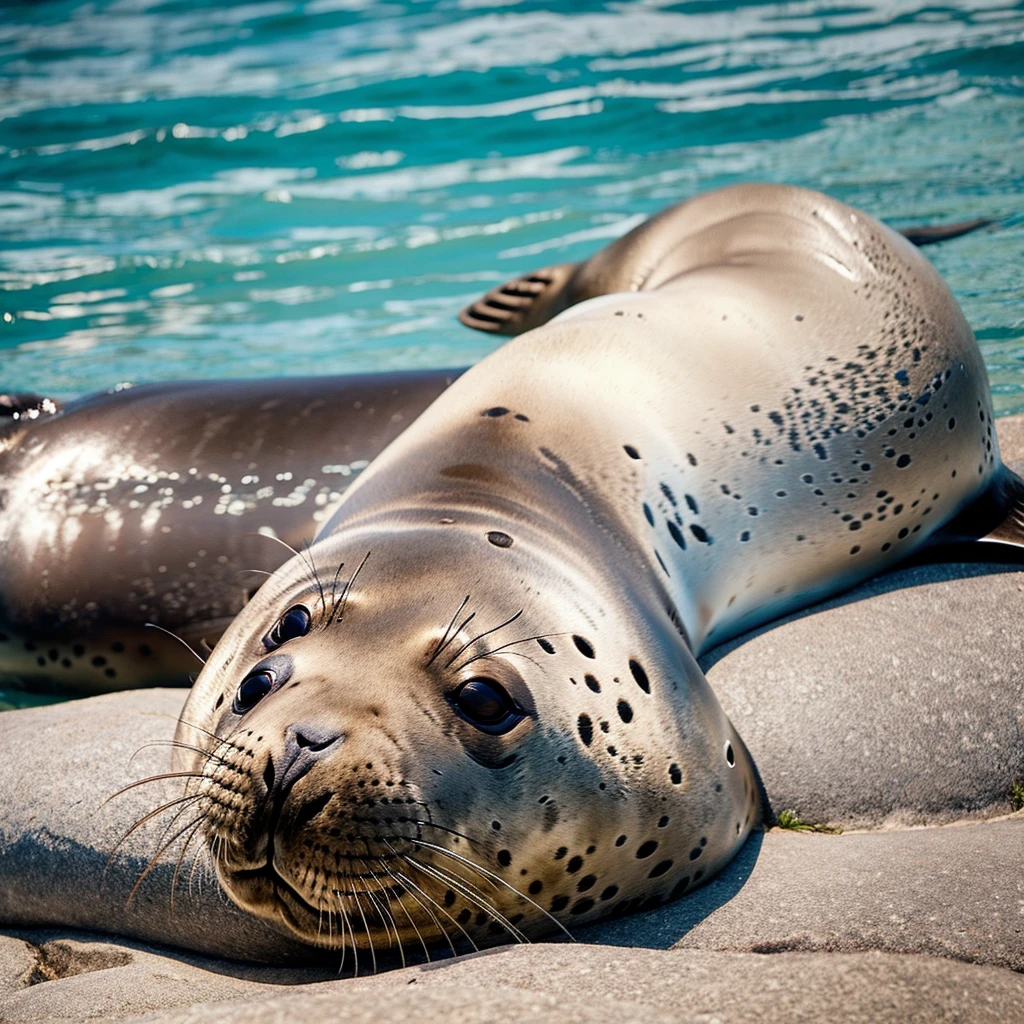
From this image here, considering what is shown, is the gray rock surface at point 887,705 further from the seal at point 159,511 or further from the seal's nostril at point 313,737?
the seal at point 159,511

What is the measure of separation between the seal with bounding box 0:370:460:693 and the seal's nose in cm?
218

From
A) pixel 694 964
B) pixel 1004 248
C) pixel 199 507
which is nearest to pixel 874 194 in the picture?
pixel 1004 248

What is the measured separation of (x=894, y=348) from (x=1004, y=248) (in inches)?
146

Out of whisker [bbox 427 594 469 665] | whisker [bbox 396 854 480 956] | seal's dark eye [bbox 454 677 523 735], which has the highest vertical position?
whisker [bbox 427 594 469 665]

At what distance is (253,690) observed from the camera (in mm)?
2342

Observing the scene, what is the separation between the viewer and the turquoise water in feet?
29.0

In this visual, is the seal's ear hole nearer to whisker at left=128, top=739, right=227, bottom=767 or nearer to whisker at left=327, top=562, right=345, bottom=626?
whisker at left=327, top=562, right=345, bottom=626

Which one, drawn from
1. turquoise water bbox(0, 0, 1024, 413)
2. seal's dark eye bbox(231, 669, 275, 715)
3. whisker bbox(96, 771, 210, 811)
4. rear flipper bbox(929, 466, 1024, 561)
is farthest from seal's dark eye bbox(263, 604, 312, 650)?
turquoise water bbox(0, 0, 1024, 413)

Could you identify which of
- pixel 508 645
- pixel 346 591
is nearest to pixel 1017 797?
pixel 508 645

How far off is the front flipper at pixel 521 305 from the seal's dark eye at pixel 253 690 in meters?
3.61

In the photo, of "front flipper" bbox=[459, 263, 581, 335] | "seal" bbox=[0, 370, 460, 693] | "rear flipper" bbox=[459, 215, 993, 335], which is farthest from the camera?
"front flipper" bbox=[459, 263, 581, 335]

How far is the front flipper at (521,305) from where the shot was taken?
579 centimetres

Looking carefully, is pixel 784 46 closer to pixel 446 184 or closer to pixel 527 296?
pixel 446 184

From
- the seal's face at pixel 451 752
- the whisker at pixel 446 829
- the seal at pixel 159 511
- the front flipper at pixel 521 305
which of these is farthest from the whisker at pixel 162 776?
the front flipper at pixel 521 305
